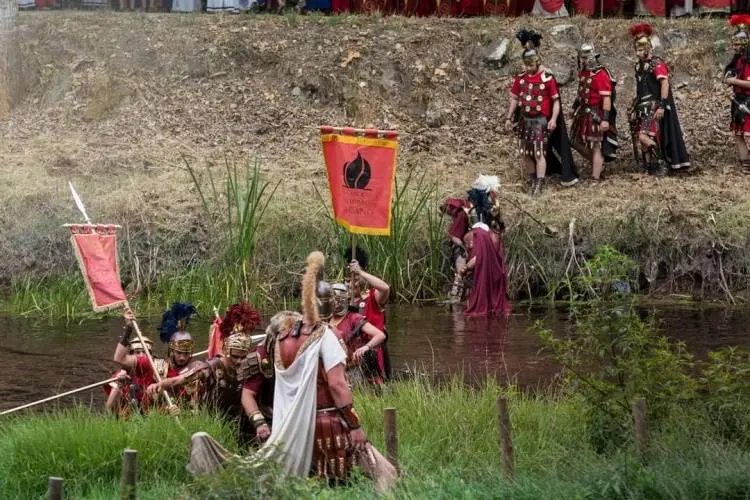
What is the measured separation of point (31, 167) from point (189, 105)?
311 centimetres

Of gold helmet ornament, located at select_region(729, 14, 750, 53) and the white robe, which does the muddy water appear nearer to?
the white robe

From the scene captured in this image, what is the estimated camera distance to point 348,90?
2195 cm

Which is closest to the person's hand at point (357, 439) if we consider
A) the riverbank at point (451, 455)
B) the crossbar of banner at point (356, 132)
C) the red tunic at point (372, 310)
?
the riverbank at point (451, 455)

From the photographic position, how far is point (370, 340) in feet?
36.1

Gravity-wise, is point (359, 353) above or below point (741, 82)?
below

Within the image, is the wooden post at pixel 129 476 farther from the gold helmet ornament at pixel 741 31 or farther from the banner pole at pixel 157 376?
the gold helmet ornament at pixel 741 31

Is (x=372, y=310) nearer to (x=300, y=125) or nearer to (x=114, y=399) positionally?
(x=114, y=399)

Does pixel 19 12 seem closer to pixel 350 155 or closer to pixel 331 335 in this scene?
pixel 350 155

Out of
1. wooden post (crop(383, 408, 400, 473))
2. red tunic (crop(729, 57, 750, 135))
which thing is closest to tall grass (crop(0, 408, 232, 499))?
wooden post (crop(383, 408, 400, 473))

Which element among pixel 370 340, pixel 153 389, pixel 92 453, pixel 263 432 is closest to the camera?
pixel 263 432

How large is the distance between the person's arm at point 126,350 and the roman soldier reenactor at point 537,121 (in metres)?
8.35

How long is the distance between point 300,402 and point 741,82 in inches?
424

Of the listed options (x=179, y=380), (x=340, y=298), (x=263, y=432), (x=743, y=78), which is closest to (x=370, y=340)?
(x=340, y=298)

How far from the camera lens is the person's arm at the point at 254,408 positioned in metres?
A: 8.48
